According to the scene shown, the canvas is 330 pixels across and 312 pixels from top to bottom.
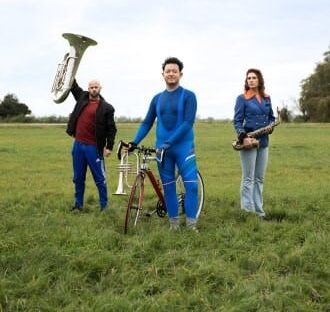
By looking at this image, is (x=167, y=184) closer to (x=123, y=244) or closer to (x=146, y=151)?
(x=146, y=151)

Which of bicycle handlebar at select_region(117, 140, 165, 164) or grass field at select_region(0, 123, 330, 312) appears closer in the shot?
grass field at select_region(0, 123, 330, 312)

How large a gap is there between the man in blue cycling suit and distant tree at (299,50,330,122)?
69.7m

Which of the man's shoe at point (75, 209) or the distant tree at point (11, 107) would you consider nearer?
the man's shoe at point (75, 209)

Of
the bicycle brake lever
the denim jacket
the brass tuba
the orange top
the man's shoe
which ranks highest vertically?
the brass tuba

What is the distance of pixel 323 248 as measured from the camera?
615 centimetres

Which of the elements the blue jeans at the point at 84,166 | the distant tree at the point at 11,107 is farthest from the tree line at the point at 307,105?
the blue jeans at the point at 84,166

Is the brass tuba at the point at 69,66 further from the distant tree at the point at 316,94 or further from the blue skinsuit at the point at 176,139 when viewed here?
the distant tree at the point at 316,94

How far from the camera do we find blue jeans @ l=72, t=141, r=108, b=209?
27.9 ft

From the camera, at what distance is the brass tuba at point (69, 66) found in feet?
27.4

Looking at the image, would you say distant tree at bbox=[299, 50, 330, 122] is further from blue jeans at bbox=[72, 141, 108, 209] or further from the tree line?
blue jeans at bbox=[72, 141, 108, 209]

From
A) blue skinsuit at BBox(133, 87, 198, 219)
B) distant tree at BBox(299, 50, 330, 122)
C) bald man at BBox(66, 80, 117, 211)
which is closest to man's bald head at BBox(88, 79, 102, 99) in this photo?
bald man at BBox(66, 80, 117, 211)

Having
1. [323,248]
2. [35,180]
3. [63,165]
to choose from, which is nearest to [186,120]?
[323,248]

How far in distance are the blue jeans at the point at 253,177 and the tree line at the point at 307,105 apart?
62.2 m

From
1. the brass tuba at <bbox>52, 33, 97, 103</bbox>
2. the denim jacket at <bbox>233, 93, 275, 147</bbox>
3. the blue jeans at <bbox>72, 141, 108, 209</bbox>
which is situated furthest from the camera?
the blue jeans at <bbox>72, 141, 108, 209</bbox>
